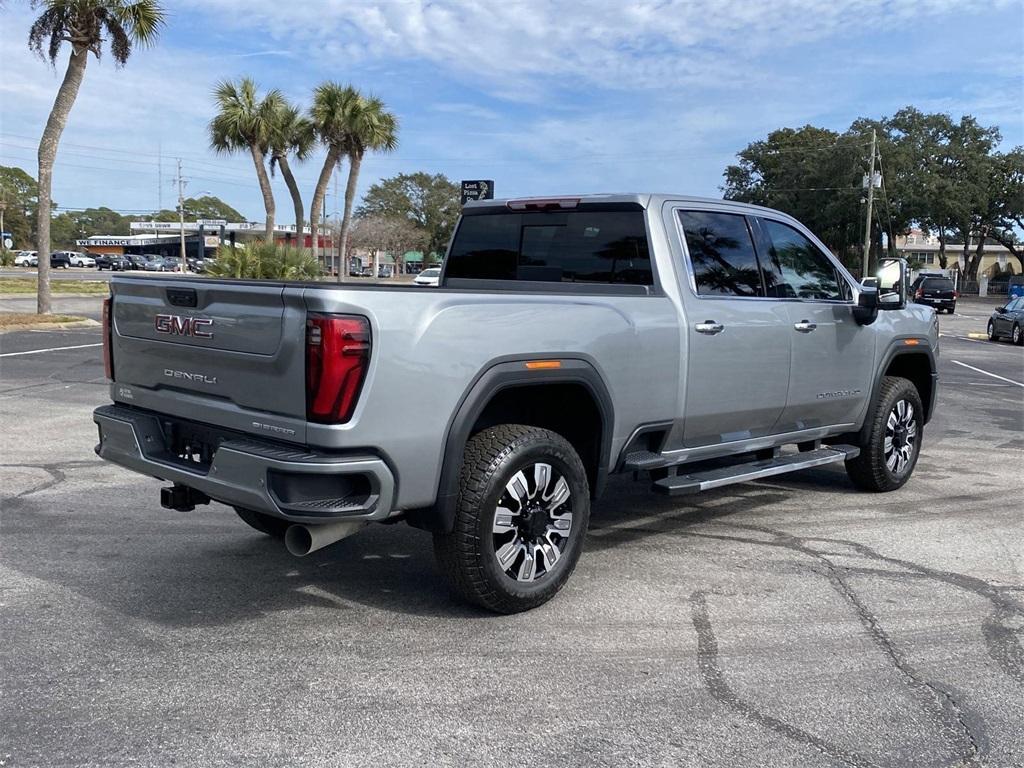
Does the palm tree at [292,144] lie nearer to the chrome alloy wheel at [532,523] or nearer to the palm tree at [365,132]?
the palm tree at [365,132]

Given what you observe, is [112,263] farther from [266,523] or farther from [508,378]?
[508,378]

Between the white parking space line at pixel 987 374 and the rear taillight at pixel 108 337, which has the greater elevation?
the rear taillight at pixel 108 337

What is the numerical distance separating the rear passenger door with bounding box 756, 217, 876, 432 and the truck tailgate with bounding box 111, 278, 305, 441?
334 cm

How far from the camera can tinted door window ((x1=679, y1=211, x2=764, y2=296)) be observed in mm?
5523

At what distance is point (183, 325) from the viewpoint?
14.1 feet

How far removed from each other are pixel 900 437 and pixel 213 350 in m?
5.33

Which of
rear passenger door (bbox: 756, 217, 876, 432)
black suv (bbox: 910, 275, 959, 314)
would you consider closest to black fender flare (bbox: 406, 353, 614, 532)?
rear passenger door (bbox: 756, 217, 876, 432)

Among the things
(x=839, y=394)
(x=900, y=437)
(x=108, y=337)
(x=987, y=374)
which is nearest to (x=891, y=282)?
(x=839, y=394)

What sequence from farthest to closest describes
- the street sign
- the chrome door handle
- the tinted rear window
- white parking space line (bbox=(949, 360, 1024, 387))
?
the street sign, white parking space line (bbox=(949, 360, 1024, 387)), the tinted rear window, the chrome door handle

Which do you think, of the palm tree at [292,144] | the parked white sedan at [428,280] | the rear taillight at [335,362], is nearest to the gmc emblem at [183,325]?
the rear taillight at [335,362]

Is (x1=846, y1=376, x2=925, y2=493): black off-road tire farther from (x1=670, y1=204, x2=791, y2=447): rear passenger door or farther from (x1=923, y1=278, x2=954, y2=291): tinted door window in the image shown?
(x1=923, y1=278, x2=954, y2=291): tinted door window

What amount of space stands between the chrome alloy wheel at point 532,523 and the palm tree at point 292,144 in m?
34.5

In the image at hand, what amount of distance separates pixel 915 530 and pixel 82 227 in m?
178

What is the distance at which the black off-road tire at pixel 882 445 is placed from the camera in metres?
6.89
